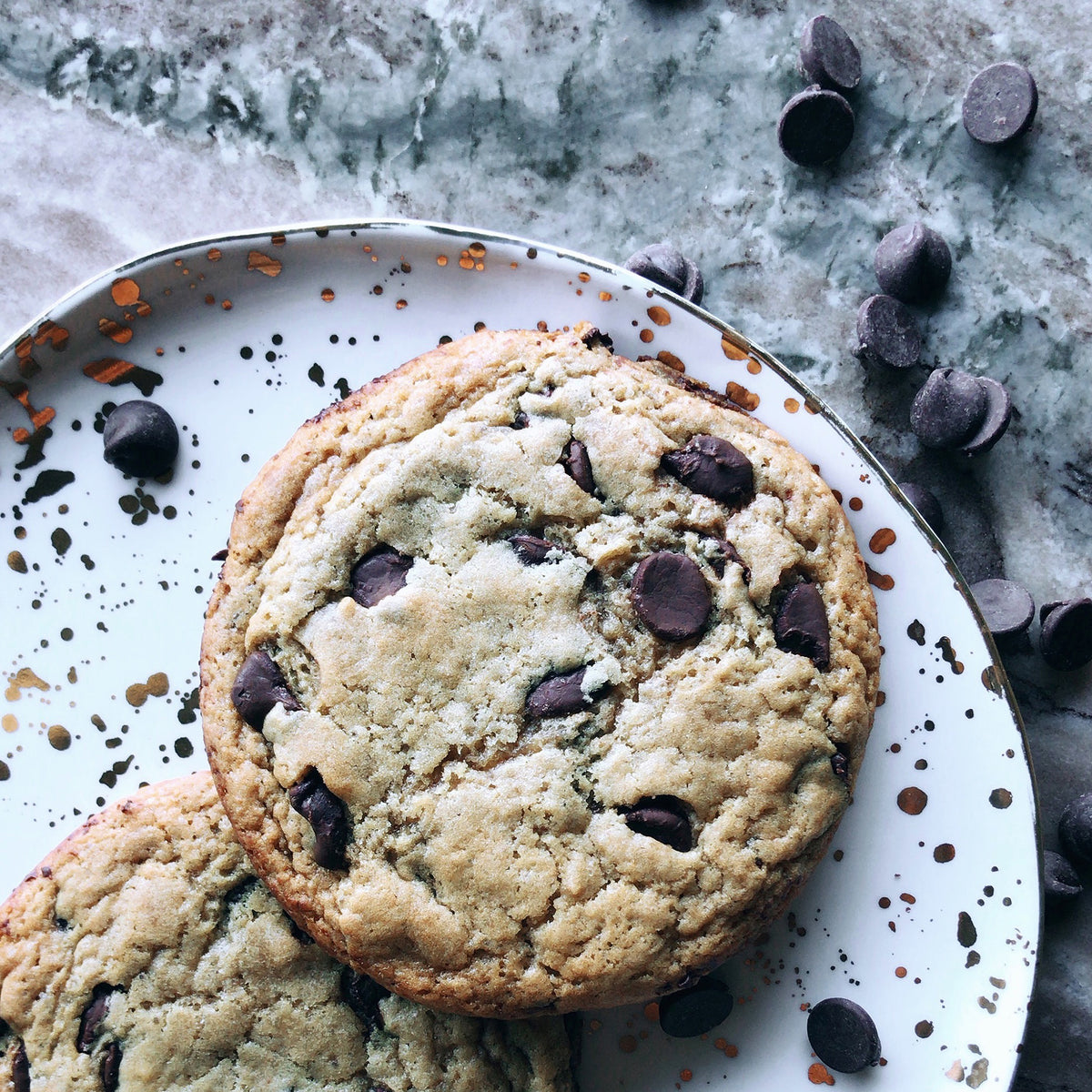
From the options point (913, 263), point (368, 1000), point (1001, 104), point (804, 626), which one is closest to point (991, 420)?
point (913, 263)

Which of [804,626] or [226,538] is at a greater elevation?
[804,626]

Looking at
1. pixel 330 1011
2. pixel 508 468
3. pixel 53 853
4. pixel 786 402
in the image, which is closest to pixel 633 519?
pixel 508 468

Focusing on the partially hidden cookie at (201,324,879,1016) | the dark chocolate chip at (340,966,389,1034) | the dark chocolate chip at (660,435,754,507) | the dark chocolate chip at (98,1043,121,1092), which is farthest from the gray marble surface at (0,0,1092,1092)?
the dark chocolate chip at (98,1043,121,1092)

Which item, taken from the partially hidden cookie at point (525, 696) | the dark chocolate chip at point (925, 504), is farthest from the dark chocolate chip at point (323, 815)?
the dark chocolate chip at point (925, 504)

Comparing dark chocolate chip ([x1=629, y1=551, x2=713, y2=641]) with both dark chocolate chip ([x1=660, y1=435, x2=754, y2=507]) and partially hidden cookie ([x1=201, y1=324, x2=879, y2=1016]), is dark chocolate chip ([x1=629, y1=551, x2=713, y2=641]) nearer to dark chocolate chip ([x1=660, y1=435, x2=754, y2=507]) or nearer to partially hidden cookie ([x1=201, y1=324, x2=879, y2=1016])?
partially hidden cookie ([x1=201, y1=324, x2=879, y2=1016])

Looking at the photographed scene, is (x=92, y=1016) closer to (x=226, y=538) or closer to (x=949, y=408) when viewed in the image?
(x=226, y=538)

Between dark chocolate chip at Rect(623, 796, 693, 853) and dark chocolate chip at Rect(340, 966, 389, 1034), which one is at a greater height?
dark chocolate chip at Rect(623, 796, 693, 853)

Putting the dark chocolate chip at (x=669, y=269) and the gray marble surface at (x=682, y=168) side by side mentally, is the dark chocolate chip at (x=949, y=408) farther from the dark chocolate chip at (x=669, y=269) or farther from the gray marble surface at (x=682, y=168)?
the dark chocolate chip at (x=669, y=269)
